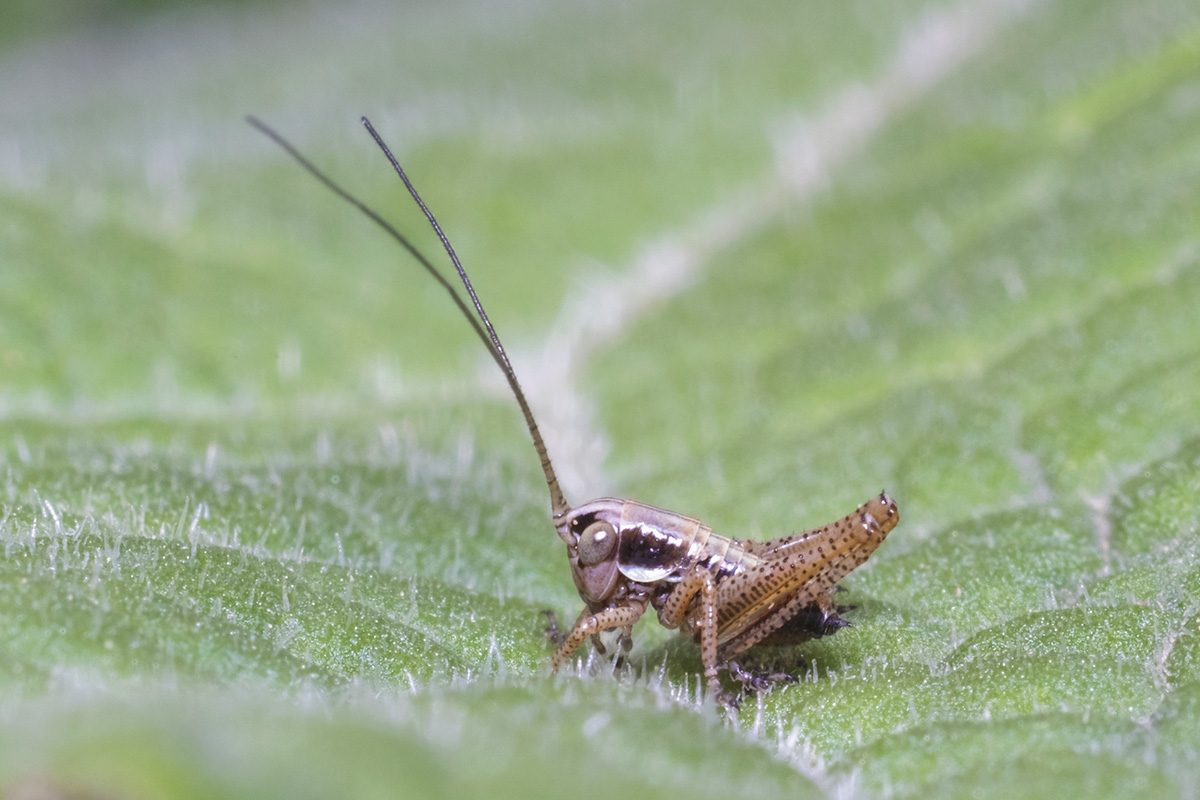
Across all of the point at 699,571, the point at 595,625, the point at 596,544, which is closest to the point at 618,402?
the point at 596,544

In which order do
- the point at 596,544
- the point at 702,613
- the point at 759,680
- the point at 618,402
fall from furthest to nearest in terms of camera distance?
the point at 618,402 < the point at 596,544 < the point at 702,613 < the point at 759,680

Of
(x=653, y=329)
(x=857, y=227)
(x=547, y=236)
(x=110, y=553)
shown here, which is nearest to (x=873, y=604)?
(x=110, y=553)

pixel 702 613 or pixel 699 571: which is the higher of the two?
pixel 699 571

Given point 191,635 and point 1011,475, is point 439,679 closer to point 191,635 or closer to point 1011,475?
point 191,635

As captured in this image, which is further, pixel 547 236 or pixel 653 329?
pixel 547 236

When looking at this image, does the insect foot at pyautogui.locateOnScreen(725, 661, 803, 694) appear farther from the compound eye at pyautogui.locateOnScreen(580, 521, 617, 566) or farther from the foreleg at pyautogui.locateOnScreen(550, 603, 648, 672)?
the compound eye at pyautogui.locateOnScreen(580, 521, 617, 566)

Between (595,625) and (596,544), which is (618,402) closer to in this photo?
(596,544)

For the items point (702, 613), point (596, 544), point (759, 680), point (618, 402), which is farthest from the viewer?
point (618, 402)
